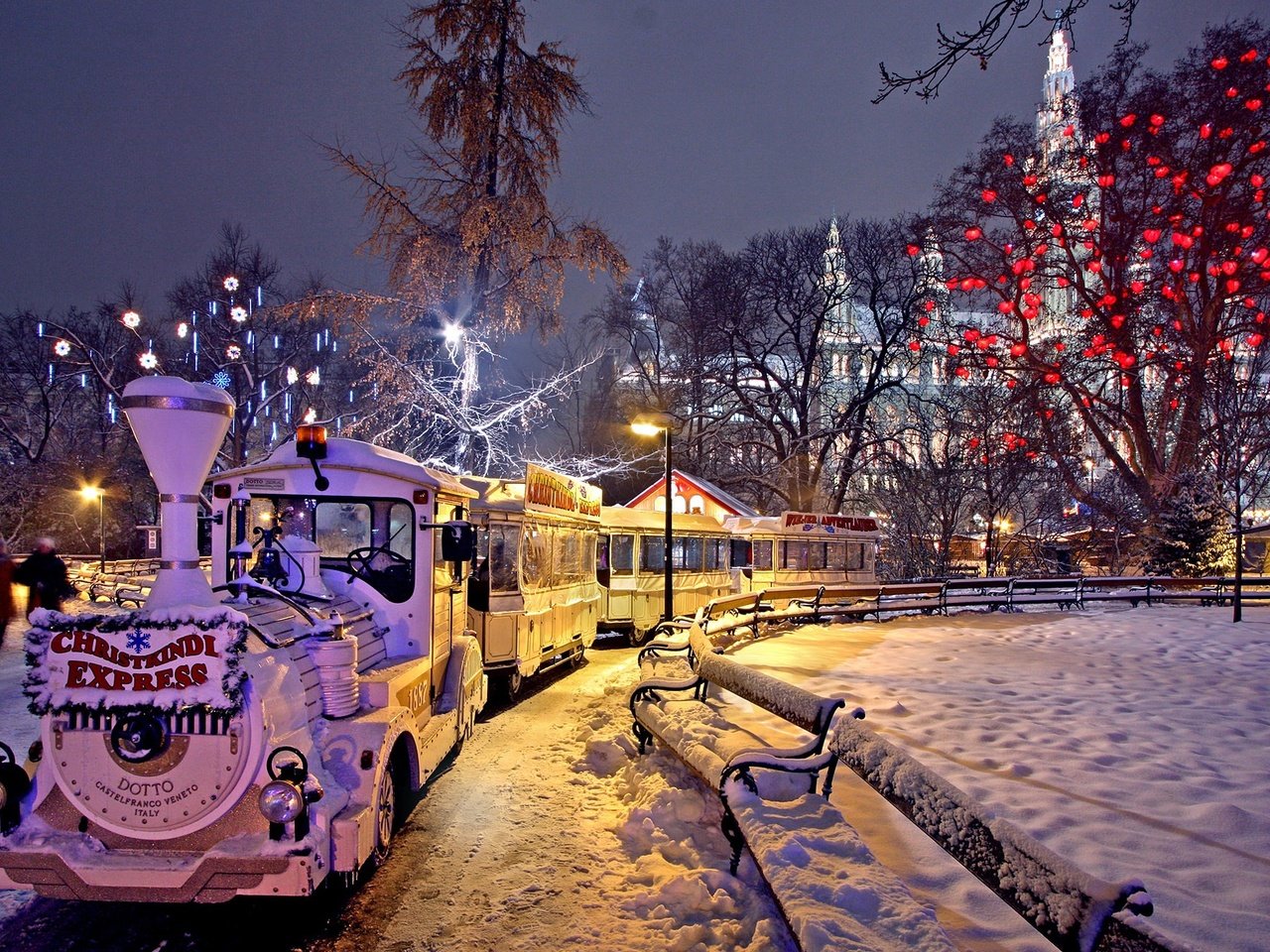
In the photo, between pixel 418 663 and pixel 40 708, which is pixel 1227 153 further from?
pixel 40 708

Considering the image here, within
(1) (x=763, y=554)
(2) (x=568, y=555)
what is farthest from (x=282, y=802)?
(1) (x=763, y=554)

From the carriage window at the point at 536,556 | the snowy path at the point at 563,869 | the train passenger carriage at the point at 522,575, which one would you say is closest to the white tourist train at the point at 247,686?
the snowy path at the point at 563,869

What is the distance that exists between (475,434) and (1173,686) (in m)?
14.9

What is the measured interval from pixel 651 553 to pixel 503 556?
856 centimetres

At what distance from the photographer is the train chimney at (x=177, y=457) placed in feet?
14.3

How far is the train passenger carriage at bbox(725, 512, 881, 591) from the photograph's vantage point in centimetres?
2330

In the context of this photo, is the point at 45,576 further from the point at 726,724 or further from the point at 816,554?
the point at 816,554

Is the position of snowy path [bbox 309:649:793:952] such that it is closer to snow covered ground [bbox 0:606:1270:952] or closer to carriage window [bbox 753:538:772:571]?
snow covered ground [bbox 0:606:1270:952]

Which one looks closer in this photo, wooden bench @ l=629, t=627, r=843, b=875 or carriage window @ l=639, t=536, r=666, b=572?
wooden bench @ l=629, t=627, r=843, b=875

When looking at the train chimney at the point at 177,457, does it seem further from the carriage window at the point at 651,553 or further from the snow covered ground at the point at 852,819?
the carriage window at the point at 651,553

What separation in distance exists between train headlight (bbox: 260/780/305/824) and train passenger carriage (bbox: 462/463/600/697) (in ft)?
18.9

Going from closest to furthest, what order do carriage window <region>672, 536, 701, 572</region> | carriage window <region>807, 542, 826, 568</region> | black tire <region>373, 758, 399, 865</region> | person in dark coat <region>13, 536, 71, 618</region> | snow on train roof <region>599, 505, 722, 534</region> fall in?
black tire <region>373, 758, 399, 865</region>, person in dark coat <region>13, 536, 71, 618</region>, snow on train roof <region>599, 505, 722, 534</region>, carriage window <region>672, 536, 701, 572</region>, carriage window <region>807, 542, 826, 568</region>

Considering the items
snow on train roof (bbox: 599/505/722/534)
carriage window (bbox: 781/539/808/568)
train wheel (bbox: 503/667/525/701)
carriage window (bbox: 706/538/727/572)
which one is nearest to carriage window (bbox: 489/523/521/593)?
train wheel (bbox: 503/667/525/701)

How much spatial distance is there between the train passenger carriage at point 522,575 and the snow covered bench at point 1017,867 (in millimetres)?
6779
